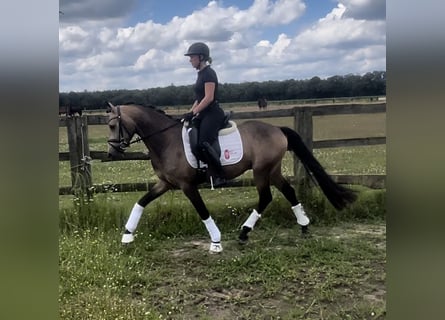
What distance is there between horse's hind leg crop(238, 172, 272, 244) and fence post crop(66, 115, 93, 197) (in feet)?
2.37

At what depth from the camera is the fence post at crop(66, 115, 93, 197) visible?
7.56ft

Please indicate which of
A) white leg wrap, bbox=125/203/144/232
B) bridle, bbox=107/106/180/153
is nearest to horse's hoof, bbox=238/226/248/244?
white leg wrap, bbox=125/203/144/232

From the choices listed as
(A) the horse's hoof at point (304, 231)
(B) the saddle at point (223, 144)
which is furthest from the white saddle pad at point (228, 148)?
(A) the horse's hoof at point (304, 231)

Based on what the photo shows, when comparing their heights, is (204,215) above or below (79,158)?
below

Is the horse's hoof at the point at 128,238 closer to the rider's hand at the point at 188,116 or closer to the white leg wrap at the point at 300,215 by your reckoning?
the rider's hand at the point at 188,116

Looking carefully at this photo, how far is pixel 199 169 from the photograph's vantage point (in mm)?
2256

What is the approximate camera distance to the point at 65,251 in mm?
2301

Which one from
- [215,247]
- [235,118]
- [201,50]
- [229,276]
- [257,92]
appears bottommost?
[229,276]

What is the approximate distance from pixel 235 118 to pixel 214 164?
0.22m

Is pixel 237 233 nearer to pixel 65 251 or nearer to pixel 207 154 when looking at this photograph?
pixel 207 154

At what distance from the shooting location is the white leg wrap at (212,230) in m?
2.27

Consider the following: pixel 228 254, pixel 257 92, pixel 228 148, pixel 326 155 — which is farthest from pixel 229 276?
pixel 257 92

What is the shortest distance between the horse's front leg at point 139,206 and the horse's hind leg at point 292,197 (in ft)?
1.60

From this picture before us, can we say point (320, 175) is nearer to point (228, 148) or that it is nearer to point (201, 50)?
point (228, 148)
